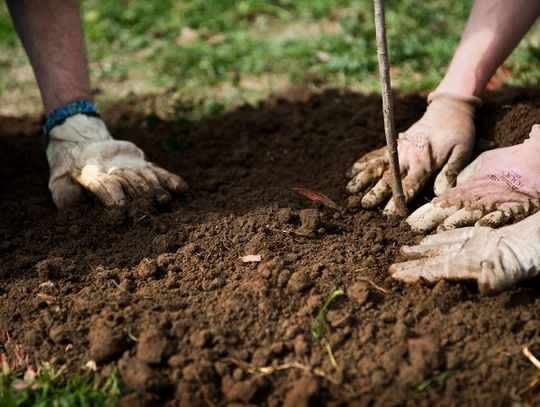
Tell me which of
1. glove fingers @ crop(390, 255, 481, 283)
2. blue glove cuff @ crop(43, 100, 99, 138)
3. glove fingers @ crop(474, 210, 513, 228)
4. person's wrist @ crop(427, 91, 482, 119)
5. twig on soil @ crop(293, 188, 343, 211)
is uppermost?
blue glove cuff @ crop(43, 100, 99, 138)

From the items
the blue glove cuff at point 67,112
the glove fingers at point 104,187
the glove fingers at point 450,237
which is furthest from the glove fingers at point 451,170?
the blue glove cuff at point 67,112

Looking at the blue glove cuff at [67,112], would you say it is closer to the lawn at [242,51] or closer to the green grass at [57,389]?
the lawn at [242,51]

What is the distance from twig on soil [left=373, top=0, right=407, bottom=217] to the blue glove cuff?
5.04ft

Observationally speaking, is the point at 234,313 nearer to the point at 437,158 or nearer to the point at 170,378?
the point at 170,378

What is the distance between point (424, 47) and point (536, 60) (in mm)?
714

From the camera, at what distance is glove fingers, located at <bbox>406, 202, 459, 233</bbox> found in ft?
7.65

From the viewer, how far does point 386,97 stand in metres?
2.18

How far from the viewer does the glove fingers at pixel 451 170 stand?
2.53 m

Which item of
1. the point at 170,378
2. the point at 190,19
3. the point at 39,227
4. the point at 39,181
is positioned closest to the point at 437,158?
the point at 170,378

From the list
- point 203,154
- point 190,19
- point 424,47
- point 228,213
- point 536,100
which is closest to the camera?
point 228,213

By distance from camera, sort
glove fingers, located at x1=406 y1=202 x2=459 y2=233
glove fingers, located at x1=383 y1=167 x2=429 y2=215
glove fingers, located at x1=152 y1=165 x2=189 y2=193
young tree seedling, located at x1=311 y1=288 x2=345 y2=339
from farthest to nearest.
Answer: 1. glove fingers, located at x1=152 y1=165 x2=189 y2=193
2. glove fingers, located at x1=383 y1=167 x2=429 y2=215
3. glove fingers, located at x1=406 y1=202 x2=459 y2=233
4. young tree seedling, located at x1=311 y1=288 x2=345 y2=339

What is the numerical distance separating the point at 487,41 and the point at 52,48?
6.63 feet

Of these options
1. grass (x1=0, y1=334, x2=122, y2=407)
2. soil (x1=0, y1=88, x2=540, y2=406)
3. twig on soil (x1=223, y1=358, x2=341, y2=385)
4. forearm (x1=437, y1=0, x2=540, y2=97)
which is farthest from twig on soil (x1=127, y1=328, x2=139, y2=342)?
forearm (x1=437, y1=0, x2=540, y2=97)

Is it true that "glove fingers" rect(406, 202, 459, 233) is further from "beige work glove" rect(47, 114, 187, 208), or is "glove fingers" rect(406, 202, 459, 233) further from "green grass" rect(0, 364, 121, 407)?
"green grass" rect(0, 364, 121, 407)
